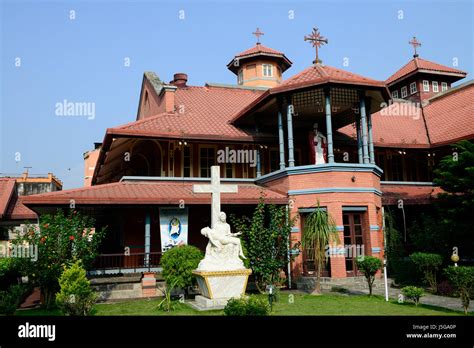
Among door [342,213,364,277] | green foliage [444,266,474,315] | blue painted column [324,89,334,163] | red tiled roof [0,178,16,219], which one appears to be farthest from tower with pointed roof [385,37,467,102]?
red tiled roof [0,178,16,219]

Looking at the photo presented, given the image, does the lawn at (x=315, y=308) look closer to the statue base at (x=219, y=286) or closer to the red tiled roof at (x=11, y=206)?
the statue base at (x=219, y=286)

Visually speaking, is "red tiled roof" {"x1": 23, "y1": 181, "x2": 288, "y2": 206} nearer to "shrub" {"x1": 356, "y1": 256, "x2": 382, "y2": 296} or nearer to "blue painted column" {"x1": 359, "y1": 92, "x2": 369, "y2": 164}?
"blue painted column" {"x1": 359, "y1": 92, "x2": 369, "y2": 164}

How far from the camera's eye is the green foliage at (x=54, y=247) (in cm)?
1247

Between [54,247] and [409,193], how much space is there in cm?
1636

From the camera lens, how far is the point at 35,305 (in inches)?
541

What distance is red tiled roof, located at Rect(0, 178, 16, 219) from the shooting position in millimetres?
27014

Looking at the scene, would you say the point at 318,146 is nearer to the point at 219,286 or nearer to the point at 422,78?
the point at 219,286

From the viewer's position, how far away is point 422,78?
30703mm

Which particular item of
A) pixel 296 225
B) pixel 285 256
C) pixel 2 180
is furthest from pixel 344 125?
pixel 2 180

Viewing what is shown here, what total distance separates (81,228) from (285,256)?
6979mm

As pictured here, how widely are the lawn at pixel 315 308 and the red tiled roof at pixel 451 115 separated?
37.2 feet

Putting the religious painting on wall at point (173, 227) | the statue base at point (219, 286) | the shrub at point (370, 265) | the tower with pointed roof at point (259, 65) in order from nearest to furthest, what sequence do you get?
the statue base at point (219, 286)
the shrub at point (370, 265)
the religious painting on wall at point (173, 227)
the tower with pointed roof at point (259, 65)

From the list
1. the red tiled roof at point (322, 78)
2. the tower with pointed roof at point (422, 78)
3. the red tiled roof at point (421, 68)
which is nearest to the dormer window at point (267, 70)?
the tower with pointed roof at point (422, 78)
